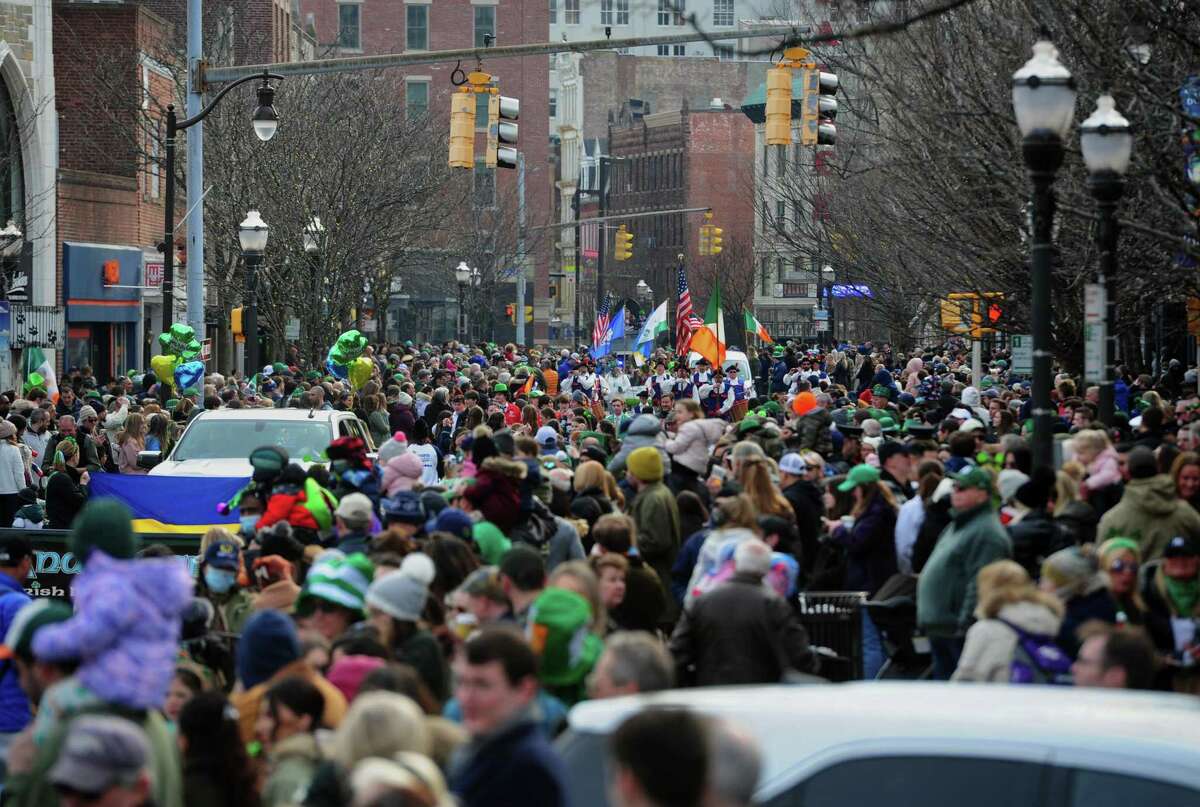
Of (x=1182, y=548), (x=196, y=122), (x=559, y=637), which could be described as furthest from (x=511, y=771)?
(x=196, y=122)

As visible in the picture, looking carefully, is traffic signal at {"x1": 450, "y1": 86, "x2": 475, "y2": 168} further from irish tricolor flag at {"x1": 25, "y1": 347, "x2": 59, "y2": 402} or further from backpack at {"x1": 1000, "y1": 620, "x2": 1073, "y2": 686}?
backpack at {"x1": 1000, "y1": 620, "x2": 1073, "y2": 686}

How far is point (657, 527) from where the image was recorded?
12719 mm

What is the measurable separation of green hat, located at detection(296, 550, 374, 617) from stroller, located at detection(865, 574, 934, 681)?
390cm

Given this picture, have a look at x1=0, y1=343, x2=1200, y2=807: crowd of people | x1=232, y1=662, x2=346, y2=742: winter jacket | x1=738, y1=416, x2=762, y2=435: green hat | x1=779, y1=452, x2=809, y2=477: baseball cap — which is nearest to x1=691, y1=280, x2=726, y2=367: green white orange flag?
x1=0, y1=343, x2=1200, y2=807: crowd of people

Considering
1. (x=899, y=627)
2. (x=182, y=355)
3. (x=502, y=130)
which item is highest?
(x=502, y=130)

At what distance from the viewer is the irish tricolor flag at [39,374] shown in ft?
96.6

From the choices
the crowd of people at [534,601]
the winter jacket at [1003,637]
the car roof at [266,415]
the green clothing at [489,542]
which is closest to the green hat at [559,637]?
the crowd of people at [534,601]

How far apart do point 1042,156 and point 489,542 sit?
14.0 feet

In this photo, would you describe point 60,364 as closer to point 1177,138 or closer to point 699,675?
point 1177,138

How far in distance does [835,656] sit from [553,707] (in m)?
4.45

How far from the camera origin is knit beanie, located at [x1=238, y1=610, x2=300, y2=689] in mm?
7414

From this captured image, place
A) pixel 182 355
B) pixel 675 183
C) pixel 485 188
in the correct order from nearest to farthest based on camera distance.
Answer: pixel 182 355 → pixel 485 188 → pixel 675 183

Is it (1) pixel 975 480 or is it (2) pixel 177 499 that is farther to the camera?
(2) pixel 177 499

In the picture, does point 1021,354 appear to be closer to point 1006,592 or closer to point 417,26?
point 1006,592
